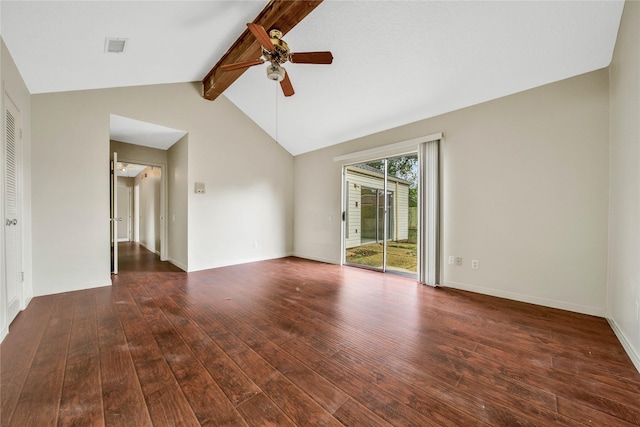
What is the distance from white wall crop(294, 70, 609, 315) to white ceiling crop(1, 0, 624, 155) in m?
0.27

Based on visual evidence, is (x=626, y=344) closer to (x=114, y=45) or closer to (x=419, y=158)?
(x=419, y=158)

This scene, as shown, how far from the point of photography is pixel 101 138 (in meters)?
3.49

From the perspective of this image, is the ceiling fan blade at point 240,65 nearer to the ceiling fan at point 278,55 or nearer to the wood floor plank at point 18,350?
the ceiling fan at point 278,55

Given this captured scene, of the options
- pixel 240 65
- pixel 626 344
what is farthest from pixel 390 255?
pixel 240 65

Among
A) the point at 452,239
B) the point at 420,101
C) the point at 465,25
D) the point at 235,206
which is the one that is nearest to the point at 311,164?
the point at 235,206

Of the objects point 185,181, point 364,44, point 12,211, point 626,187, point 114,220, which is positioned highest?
point 364,44

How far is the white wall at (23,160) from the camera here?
213 cm

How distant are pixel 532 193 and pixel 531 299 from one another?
126 centimetres

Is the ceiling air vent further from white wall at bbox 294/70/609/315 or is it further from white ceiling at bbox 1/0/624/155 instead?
white wall at bbox 294/70/609/315

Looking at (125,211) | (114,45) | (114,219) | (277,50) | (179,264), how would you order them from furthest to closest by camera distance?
(125,211), (179,264), (114,219), (114,45), (277,50)

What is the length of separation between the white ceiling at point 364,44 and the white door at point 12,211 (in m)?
0.64

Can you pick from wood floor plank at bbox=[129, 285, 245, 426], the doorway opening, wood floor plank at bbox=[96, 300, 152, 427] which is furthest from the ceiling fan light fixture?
the doorway opening

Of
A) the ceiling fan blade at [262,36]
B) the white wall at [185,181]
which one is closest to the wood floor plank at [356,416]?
the ceiling fan blade at [262,36]

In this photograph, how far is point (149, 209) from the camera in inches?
271
